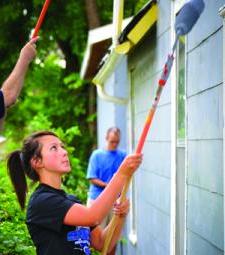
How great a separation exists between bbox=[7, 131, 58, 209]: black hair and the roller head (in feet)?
2.94

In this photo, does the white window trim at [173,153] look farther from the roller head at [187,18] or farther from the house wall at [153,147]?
the roller head at [187,18]

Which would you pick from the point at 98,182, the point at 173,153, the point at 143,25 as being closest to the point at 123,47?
the point at 143,25

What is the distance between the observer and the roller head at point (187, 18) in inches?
129

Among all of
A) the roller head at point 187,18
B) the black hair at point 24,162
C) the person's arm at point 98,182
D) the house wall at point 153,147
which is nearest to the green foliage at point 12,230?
the black hair at point 24,162

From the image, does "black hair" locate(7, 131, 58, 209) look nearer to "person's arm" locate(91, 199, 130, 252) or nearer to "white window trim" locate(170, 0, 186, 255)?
"person's arm" locate(91, 199, 130, 252)

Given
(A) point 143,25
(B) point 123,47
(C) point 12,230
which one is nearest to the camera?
(C) point 12,230

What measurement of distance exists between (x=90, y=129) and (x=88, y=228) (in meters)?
12.6

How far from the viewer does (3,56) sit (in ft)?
42.4

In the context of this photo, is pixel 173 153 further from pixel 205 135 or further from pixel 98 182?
pixel 98 182

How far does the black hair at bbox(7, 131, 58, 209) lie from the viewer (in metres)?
3.60

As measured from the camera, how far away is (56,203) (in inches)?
131

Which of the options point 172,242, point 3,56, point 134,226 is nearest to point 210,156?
point 172,242

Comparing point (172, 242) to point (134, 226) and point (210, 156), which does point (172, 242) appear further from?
point (134, 226)

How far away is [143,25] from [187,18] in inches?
126
